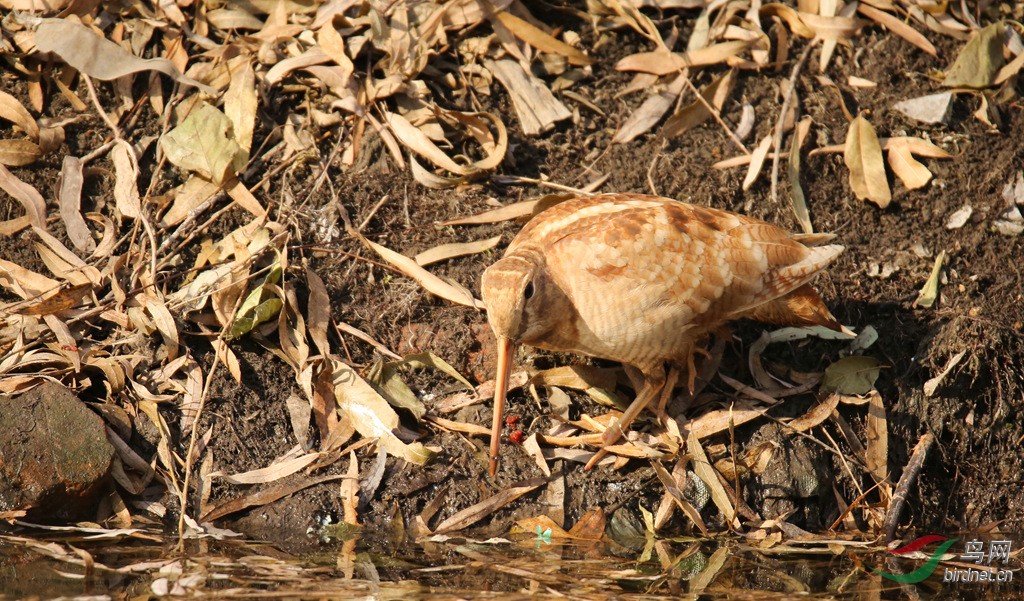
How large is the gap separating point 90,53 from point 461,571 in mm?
3729

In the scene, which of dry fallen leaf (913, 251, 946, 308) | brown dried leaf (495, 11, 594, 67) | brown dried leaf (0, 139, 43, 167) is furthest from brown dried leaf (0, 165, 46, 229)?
dry fallen leaf (913, 251, 946, 308)

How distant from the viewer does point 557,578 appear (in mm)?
4336

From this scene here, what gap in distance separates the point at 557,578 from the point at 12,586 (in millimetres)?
2219

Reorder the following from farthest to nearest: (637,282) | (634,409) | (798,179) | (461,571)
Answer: (798,179), (634,409), (637,282), (461,571)

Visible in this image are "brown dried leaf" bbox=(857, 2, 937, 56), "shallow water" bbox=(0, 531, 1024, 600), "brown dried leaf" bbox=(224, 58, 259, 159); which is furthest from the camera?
"brown dried leaf" bbox=(857, 2, 937, 56)

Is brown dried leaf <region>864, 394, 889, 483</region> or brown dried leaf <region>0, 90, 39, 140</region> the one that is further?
brown dried leaf <region>0, 90, 39, 140</region>

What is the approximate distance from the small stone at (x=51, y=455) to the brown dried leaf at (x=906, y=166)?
15.8ft

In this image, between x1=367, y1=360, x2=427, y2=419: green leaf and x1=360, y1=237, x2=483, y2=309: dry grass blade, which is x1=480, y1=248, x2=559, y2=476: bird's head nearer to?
x1=367, y1=360, x2=427, y2=419: green leaf

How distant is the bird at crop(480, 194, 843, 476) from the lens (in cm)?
484

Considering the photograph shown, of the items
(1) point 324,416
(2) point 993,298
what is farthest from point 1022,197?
(1) point 324,416

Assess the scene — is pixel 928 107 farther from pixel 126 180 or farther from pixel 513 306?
pixel 126 180

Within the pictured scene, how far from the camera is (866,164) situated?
20.5ft

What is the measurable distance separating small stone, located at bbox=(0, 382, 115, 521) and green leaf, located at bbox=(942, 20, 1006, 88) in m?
5.62

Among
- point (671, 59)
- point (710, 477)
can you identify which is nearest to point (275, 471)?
point (710, 477)
